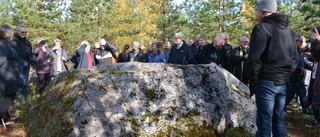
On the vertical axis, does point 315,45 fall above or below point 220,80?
above

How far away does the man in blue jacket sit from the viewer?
280 cm

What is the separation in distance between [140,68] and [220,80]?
1431mm

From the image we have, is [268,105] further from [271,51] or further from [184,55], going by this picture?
[184,55]

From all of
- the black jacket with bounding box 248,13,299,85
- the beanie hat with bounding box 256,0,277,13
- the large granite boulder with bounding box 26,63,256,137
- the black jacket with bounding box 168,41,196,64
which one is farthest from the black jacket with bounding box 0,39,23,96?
the beanie hat with bounding box 256,0,277,13

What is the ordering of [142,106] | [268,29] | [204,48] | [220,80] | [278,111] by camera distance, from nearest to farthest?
[268,29] → [278,111] → [142,106] → [220,80] → [204,48]

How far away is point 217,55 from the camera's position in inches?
227

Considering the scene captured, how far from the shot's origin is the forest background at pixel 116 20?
17453 millimetres

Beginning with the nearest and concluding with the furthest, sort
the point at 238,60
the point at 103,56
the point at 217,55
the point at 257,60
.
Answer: the point at 257,60 → the point at 238,60 → the point at 217,55 → the point at 103,56

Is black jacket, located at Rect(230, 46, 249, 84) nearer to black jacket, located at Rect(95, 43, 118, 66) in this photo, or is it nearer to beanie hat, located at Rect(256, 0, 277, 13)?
beanie hat, located at Rect(256, 0, 277, 13)

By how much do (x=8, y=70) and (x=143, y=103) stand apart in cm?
289

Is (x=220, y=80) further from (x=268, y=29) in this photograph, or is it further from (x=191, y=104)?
(x=268, y=29)

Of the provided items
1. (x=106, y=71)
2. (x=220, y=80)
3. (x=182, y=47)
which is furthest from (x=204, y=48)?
(x=106, y=71)

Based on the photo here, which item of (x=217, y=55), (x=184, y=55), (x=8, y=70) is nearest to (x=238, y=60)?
(x=217, y=55)

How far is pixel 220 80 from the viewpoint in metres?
4.01
